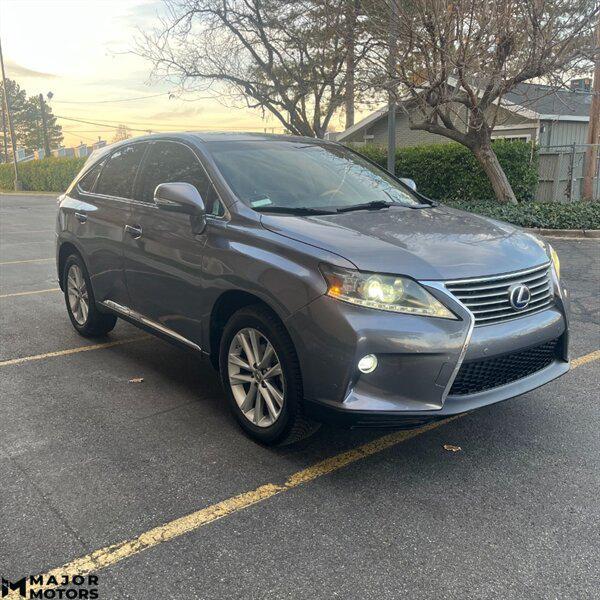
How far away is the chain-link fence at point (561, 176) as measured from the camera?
16688 mm

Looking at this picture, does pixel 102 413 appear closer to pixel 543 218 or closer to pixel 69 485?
pixel 69 485

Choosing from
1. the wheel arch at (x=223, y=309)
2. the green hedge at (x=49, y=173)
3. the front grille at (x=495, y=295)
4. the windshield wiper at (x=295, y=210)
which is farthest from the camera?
the green hedge at (x=49, y=173)

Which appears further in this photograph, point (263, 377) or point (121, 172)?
point (121, 172)

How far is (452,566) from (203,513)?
1.13 metres

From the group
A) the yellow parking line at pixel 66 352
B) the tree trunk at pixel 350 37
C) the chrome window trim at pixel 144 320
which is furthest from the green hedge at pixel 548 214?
the chrome window trim at pixel 144 320

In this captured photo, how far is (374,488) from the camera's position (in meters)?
3.09

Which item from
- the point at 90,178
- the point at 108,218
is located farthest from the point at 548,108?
the point at 108,218

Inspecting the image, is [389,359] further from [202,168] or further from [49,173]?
[49,173]

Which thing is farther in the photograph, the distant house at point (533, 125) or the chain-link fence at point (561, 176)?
the distant house at point (533, 125)

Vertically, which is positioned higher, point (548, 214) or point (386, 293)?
point (386, 293)

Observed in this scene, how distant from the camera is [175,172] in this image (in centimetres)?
434

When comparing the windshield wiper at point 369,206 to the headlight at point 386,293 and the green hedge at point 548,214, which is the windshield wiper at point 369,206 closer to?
the headlight at point 386,293

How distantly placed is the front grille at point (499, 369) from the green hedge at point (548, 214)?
397 inches

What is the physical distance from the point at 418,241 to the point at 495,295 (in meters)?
0.49
